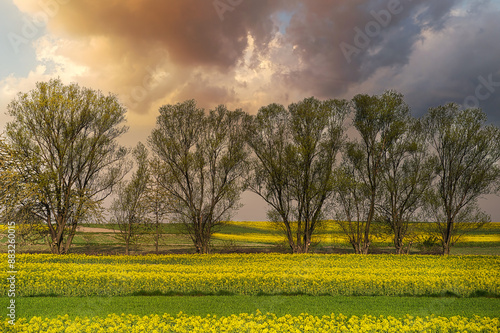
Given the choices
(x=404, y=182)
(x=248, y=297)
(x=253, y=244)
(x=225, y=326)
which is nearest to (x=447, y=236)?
(x=404, y=182)

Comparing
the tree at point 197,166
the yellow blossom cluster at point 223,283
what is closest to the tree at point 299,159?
the tree at point 197,166

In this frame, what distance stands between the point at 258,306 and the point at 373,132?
30494mm

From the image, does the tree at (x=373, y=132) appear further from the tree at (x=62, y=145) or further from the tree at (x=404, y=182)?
the tree at (x=62, y=145)

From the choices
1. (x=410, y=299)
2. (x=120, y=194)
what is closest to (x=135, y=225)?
(x=120, y=194)

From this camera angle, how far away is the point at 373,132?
40219 mm

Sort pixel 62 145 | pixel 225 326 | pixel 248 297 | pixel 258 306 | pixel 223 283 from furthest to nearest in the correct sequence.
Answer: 1. pixel 62 145
2. pixel 223 283
3. pixel 248 297
4. pixel 258 306
5. pixel 225 326

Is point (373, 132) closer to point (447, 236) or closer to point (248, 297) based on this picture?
point (447, 236)

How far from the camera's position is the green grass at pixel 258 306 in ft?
43.5

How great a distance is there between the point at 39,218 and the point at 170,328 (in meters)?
27.4

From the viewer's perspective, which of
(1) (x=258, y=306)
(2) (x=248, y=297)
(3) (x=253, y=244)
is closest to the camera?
(1) (x=258, y=306)

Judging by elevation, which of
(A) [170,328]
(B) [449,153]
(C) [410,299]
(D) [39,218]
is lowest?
(C) [410,299]

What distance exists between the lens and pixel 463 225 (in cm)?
4256

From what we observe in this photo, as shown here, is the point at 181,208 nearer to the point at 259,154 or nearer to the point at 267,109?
the point at 259,154

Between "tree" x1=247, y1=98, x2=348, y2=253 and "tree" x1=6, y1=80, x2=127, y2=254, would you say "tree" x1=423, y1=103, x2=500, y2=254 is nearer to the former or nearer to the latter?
"tree" x1=247, y1=98, x2=348, y2=253
